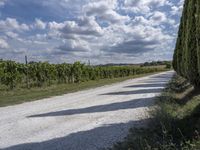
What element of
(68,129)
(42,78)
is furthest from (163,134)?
(42,78)

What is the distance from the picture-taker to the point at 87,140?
7.52 m

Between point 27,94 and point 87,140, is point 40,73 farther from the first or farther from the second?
point 87,140

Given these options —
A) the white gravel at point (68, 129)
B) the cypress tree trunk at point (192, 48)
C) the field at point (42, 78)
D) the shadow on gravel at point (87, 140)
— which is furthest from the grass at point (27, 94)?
the shadow on gravel at point (87, 140)

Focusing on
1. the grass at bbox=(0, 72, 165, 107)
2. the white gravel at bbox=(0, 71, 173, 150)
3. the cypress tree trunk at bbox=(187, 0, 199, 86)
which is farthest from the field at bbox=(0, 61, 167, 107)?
the cypress tree trunk at bbox=(187, 0, 199, 86)

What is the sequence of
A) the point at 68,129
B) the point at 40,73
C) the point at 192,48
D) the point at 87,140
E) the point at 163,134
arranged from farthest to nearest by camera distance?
the point at 40,73 → the point at 192,48 → the point at 68,129 → the point at 87,140 → the point at 163,134

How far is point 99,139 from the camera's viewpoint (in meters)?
7.59

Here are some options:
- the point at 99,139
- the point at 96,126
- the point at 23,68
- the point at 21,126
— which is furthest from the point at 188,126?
the point at 23,68

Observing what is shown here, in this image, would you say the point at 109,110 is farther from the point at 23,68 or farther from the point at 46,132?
the point at 23,68

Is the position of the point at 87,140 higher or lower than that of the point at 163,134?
lower

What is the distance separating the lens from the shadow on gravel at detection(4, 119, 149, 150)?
6.92 metres

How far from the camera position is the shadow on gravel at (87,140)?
6.92 m

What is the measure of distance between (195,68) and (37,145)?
6941 mm

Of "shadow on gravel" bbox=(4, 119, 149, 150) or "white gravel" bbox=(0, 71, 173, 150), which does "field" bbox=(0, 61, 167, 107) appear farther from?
"shadow on gravel" bbox=(4, 119, 149, 150)

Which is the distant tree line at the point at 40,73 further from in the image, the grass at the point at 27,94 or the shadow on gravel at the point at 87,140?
the shadow on gravel at the point at 87,140
